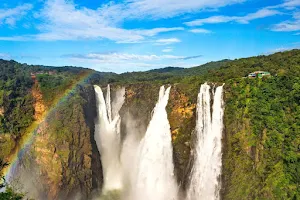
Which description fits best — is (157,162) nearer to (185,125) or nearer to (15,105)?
(185,125)

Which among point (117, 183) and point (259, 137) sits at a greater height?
point (259, 137)

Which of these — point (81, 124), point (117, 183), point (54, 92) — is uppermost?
point (54, 92)

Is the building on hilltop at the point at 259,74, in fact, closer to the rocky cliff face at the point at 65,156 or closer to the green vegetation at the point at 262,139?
the green vegetation at the point at 262,139

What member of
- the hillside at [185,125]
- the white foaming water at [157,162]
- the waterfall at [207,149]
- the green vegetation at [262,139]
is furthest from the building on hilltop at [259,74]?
the white foaming water at [157,162]

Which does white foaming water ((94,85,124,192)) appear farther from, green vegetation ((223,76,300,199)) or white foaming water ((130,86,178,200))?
green vegetation ((223,76,300,199))

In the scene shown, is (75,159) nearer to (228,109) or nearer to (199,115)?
(199,115)

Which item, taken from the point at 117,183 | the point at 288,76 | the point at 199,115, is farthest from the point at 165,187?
the point at 288,76
